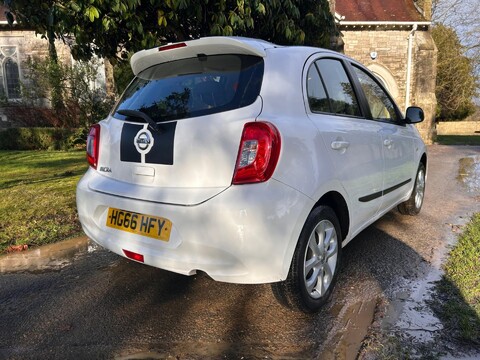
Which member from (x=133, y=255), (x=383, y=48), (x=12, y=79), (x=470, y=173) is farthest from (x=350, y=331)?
(x=12, y=79)

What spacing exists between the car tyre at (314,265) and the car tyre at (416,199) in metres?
2.48

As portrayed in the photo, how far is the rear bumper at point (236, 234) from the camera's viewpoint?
7.18 ft

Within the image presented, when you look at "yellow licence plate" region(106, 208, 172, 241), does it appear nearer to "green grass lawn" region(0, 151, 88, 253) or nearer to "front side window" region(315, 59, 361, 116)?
"front side window" region(315, 59, 361, 116)

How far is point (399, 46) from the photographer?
1816 cm

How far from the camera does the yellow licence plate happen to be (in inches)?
94.4

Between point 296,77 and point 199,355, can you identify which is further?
point 296,77

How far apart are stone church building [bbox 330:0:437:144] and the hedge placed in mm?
12088

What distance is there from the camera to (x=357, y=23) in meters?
17.7

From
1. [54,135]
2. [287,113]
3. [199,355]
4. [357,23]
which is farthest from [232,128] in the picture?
[357,23]

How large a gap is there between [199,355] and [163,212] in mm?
873

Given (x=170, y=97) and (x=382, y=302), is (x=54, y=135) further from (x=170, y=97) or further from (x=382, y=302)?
(x=382, y=302)

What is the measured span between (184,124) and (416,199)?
3.78 metres

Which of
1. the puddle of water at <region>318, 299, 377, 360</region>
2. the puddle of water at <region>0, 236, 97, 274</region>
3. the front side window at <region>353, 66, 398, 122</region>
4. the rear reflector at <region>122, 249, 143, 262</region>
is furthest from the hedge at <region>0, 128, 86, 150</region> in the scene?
the puddle of water at <region>318, 299, 377, 360</region>

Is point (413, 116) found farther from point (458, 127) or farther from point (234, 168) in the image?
point (458, 127)
